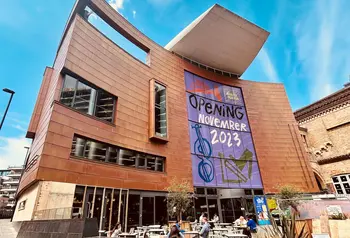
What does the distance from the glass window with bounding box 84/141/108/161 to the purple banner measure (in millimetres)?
8792

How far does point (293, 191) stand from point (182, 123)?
39.7 ft

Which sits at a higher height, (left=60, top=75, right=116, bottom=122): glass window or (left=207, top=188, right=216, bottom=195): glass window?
(left=60, top=75, right=116, bottom=122): glass window

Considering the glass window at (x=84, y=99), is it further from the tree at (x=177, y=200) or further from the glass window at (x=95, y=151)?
the tree at (x=177, y=200)

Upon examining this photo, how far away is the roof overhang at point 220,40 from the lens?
Result: 70.0ft

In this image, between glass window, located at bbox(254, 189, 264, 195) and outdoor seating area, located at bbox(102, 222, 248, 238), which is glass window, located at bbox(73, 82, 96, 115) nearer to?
outdoor seating area, located at bbox(102, 222, 248, 238)

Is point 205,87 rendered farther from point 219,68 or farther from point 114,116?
point 114,116

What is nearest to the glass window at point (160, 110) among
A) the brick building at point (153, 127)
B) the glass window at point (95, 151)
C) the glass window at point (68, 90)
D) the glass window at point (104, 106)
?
the brick building at point (153, 127)

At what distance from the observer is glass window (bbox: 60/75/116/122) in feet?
39.7

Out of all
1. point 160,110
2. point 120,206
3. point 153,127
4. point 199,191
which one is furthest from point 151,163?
point 199,191

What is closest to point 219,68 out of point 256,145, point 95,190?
point 256,145

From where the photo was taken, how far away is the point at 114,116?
14.1 m

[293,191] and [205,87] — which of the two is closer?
[293,191]

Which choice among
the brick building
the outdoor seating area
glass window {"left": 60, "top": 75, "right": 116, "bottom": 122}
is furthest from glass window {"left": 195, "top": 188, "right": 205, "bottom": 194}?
glass window {"left": 60, "top": 75, "right": 116, "bottom": 122}

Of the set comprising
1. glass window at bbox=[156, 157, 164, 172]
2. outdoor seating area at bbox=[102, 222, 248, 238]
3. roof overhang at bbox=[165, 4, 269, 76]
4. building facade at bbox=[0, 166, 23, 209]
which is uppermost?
roof overhang at bbox=[165, 4, 269, 76]
